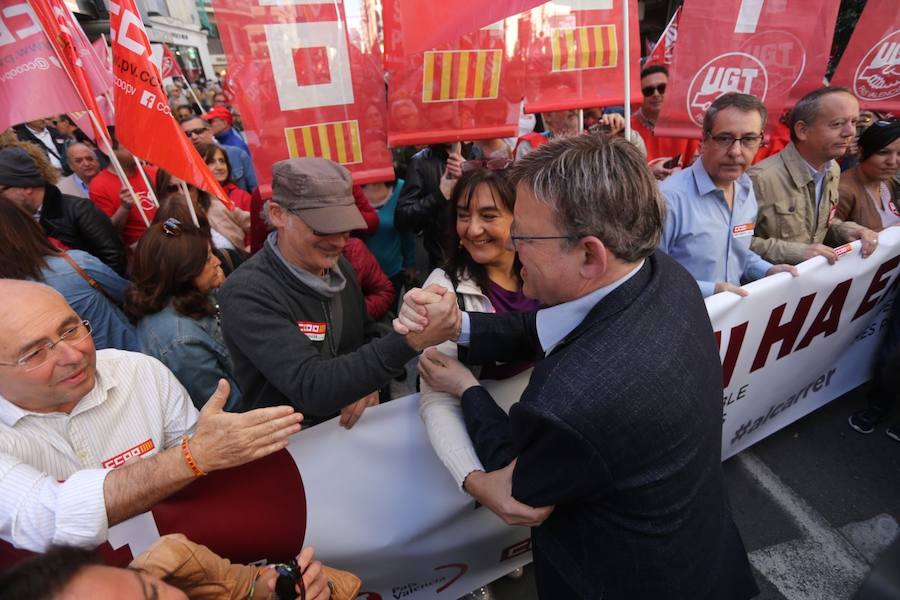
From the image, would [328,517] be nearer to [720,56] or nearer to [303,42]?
[303,42]

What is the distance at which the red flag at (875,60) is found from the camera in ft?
11.3

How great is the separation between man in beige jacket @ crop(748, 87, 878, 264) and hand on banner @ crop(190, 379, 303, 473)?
10.0 ft

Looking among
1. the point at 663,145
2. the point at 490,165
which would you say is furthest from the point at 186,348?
the point at 663,145

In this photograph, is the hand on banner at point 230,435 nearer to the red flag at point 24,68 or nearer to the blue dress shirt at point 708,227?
the blue dress shirt at point 708,227

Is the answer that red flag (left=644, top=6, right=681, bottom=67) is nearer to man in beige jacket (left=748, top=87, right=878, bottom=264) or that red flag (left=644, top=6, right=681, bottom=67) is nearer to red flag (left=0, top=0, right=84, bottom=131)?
man in beige jacket (left=748, top=87, right=878, bottom=264)

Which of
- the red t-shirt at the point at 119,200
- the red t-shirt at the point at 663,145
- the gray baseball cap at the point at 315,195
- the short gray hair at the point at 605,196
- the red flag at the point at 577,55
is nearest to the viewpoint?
the short gray hair at the point at 605,196

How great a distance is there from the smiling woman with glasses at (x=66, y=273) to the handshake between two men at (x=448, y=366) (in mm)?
1684

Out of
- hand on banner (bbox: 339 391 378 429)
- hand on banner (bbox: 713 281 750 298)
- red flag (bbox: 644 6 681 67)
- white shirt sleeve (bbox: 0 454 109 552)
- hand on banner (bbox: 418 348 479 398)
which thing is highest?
red flag (bbox: 644 6 681 67)

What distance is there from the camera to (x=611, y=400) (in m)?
1.00

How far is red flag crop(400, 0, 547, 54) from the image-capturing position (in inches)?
73.2

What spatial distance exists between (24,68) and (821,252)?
473 centimetres

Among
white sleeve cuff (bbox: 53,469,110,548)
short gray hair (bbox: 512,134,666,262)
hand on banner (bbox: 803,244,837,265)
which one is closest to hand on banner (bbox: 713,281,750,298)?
hand on banner (bbox: 803,244,837,265)

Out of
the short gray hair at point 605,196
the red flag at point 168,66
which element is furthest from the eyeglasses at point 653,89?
the red flag at point 168,66

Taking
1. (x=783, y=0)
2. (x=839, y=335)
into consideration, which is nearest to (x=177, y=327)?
(x=839, y=335)
